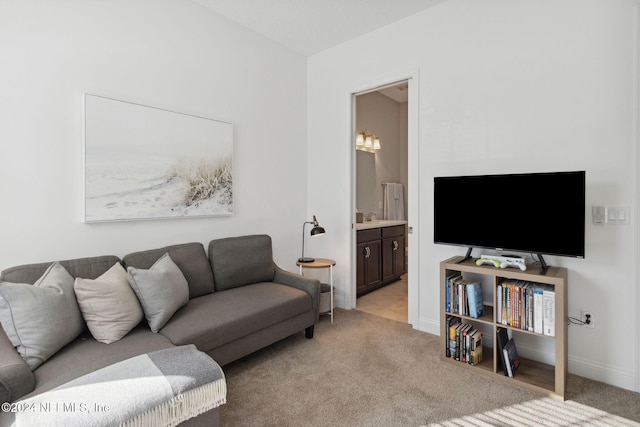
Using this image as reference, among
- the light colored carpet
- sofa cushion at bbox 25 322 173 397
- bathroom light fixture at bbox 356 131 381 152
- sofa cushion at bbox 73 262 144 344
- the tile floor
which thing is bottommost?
the light colored carpet

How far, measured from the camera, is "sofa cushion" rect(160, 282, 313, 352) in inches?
82.0

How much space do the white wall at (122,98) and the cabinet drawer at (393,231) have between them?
141cm

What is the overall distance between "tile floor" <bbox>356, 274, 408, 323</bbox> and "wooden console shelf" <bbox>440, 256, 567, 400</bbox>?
0.91 metres

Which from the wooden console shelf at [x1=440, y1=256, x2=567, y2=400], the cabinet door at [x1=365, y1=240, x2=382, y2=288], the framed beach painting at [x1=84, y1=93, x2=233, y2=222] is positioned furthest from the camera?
the cabinet door at [x1=365, y1=240, x2=382, y2=288]

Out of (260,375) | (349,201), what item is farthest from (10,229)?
(349,201)

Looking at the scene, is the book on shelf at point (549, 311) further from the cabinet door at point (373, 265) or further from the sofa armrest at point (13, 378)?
the sofa armrest at point (13, 378)

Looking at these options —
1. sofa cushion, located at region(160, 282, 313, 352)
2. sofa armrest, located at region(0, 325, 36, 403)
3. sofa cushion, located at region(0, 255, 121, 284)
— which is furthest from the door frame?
sofa armrest, located at region(0, 325, 36, 403)

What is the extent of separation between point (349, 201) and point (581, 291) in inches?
83.7

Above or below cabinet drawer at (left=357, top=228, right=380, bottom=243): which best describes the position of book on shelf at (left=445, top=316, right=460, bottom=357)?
below

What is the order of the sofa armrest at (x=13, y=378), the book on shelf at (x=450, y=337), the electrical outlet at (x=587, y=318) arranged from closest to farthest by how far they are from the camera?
the sofa armrest at (x=13, y=378)
the electrical outlet at (x=587, y=318)
the book on shelf at (x=450, y=337)

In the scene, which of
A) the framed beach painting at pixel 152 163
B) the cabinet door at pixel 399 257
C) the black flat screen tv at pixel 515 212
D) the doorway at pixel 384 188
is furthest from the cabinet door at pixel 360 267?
the framed beach painting at pixel 152 163

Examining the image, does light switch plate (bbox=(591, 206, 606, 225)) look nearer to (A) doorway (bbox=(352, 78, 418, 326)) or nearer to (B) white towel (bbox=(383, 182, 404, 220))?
(A) doorway (bbox=(352, 78, 418, 326))

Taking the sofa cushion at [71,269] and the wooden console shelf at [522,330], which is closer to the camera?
the sofa cushion at [71,269]

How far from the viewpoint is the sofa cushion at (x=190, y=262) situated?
2.48m
